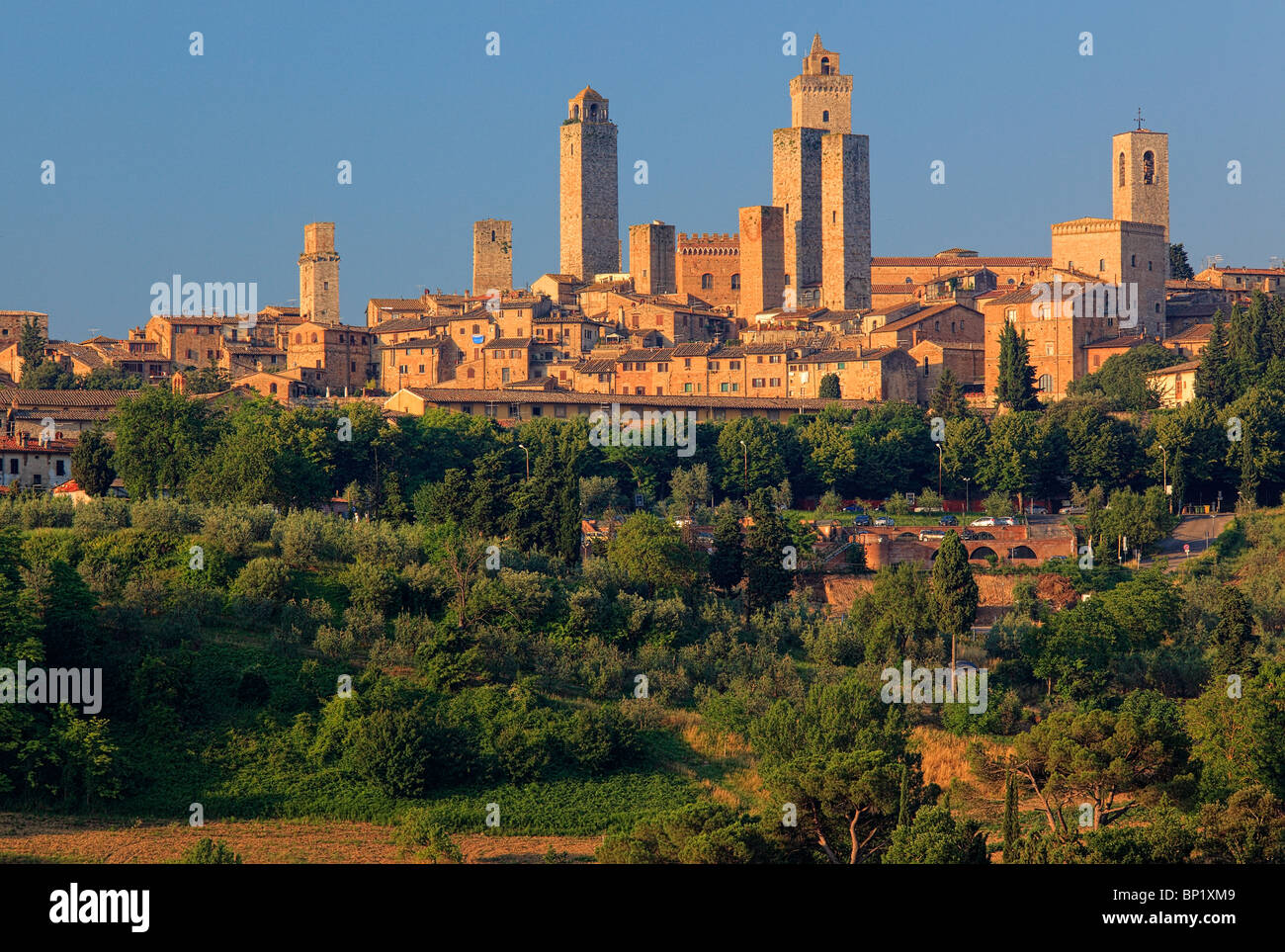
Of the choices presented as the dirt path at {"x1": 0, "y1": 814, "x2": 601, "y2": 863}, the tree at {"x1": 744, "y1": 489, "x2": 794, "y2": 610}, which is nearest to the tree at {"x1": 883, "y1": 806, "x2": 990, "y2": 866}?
the dirt path at {"x1": 0, "y1": 814, "x2": 601, "y2": 863}

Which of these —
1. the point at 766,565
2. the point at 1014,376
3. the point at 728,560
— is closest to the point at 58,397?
the point at 728,560

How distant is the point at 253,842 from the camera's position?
24250 millimetres

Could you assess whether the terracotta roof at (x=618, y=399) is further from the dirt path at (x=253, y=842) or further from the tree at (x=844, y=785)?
the dirt path at (x=253, y=842)

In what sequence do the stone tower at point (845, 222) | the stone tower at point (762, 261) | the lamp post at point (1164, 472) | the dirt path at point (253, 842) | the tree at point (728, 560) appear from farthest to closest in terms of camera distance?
the stone tower at point (762, 261) → the stone tower at point (845, 222) → the lamp post at point (1164, 472) → the tree at point (728, 560) → the dirt path at point (253, 842)

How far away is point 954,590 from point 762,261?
43.1 meters

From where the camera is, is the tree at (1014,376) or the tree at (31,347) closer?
the tree at (1014,376)

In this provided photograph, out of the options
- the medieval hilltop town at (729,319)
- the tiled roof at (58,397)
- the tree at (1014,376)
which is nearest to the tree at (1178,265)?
the medieval hilltop town at (729,319)

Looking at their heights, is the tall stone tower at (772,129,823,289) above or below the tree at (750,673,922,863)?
above

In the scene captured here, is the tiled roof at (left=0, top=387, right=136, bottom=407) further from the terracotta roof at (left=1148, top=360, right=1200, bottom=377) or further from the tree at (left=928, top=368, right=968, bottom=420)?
the terracotta roof at (left=1148, top=360, right=1200, bottom=377)

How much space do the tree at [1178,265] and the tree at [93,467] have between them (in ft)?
173

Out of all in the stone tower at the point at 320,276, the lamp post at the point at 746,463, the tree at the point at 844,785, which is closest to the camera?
the tree at the point at 844,785

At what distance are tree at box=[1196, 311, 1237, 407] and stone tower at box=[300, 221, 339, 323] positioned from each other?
45.6 m

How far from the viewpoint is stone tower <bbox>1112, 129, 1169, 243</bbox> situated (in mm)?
80188

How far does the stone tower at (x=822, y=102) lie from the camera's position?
272ft
